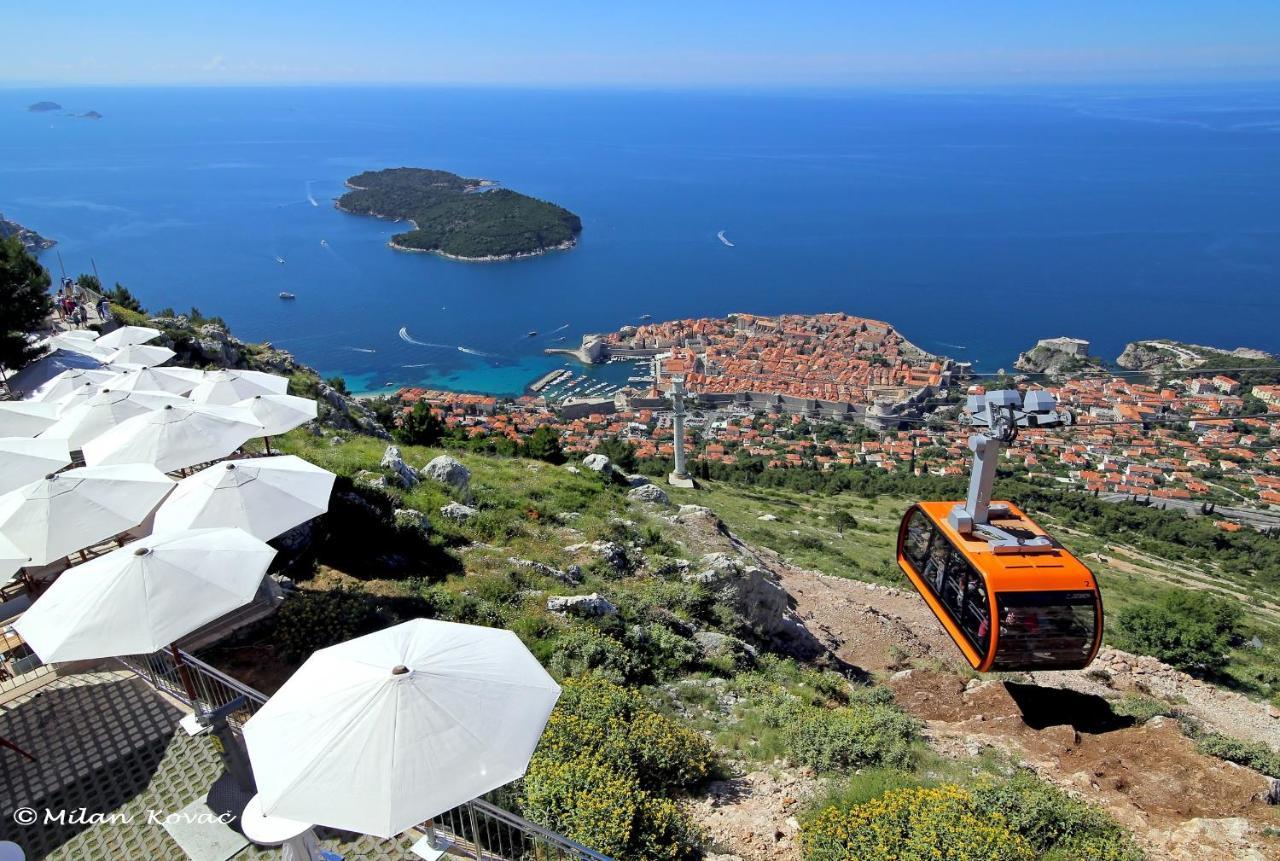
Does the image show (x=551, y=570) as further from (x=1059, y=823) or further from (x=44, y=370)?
(x=44, y=370)

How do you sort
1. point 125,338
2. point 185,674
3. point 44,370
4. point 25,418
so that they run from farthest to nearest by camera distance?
1. point 125,338
2. point 44,370
3. point 25,418
4. point 185,674

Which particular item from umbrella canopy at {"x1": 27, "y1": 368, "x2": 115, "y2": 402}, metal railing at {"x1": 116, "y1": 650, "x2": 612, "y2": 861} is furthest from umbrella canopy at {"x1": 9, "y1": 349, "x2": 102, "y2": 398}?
metal railing at {"x1": 116, "y1": 650, "x2": 612, "y2": 861}

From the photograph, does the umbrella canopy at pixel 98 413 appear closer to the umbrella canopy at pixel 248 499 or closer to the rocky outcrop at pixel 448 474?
the umbrella canopy at pixel 248 499

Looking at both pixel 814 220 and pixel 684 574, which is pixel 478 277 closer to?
pixel 814 220

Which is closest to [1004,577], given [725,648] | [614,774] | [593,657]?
[725,648]

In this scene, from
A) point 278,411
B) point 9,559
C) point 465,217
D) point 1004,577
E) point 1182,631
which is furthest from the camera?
point 465,217

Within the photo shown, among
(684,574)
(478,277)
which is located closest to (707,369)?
(478,277)
